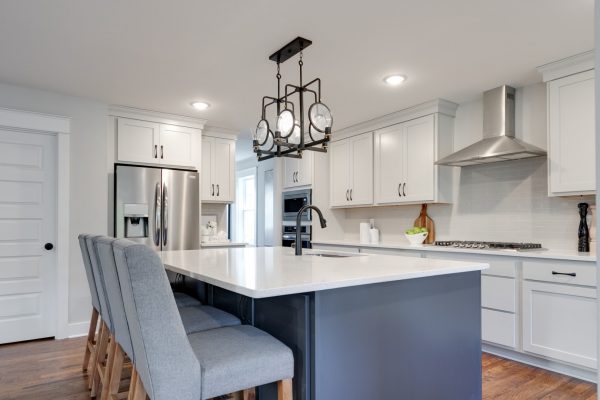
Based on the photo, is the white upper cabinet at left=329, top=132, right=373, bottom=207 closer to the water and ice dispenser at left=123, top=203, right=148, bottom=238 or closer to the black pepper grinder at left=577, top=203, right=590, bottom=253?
the black pepper grinder at left=577, top=203, right=590, bottom=253

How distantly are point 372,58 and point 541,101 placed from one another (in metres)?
1.65

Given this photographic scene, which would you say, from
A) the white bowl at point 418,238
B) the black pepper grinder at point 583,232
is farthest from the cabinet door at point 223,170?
the black pepper grinder at point 583,232

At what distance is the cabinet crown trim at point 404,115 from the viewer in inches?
154

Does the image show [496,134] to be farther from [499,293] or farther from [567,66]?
[499,293]

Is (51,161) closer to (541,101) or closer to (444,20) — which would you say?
(444,20)

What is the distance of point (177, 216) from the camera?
4.20 meters

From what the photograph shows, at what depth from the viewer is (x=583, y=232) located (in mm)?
2957

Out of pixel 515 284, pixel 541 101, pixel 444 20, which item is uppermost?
pixel 444 20

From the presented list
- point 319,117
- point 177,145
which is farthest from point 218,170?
point 319,117

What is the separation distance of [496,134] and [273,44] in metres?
2.18

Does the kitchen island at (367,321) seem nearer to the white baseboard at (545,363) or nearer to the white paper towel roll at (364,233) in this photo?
the white baseboard at (545,363)

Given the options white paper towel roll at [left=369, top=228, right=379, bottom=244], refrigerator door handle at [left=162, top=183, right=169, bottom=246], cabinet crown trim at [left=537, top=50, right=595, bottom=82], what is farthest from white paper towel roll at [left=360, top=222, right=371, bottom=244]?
cabinet crown trim at [left=537, top=50, right=595, bottom=82]

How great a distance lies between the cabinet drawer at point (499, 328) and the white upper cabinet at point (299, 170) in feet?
9.29

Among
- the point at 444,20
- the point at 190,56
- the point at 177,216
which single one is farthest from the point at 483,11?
the point at 177,216
